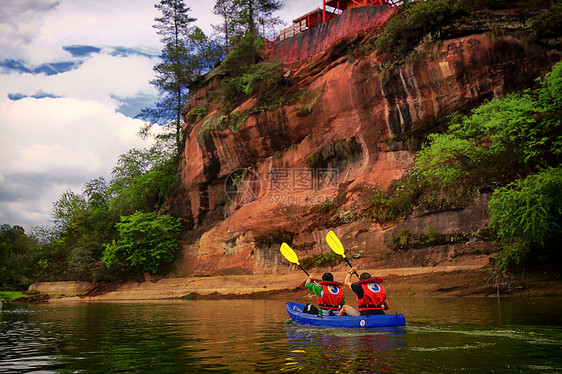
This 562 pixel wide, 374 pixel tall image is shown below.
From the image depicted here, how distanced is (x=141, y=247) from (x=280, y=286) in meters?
13.6

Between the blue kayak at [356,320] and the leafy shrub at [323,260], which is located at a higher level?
the leafy shrub at [323,260]

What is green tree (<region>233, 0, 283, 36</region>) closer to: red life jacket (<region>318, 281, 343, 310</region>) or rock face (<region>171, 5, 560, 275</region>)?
rock face (<region>171, 5, 560, 275</region>)

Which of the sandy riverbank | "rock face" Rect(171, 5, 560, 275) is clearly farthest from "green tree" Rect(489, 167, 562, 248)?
"rock face" Rect(171, 5, 560, 275)

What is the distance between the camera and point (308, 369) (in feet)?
22.0

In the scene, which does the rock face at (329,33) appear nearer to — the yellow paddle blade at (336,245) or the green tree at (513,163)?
the green tree at (513,163)

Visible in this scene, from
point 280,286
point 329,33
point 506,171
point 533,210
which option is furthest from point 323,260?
point 329,33

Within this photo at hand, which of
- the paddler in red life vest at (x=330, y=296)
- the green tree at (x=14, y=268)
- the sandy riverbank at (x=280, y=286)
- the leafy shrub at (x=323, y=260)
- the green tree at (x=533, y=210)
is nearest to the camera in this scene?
the paddler in red life vest at (x=330, y=296)

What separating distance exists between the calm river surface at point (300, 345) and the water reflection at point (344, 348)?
0.02 meters

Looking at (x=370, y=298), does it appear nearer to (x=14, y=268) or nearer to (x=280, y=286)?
(x=280, y=286)

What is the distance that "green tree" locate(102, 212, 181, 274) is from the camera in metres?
33.0

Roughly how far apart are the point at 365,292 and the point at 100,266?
97.5 ft

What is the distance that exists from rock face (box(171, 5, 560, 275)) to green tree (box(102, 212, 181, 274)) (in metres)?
1.53

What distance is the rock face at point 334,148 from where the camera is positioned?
76.2 feet

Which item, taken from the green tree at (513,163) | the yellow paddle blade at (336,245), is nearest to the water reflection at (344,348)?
the yellow paddle blade at (336,245)
